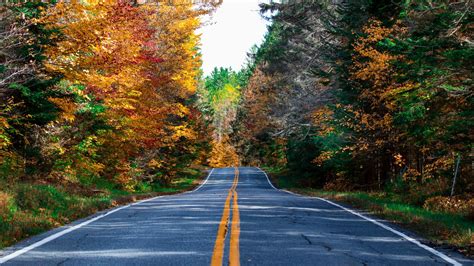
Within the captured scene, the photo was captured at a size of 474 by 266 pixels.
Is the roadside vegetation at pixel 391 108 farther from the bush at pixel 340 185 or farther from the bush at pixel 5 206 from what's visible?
the bush at pixel 5 206

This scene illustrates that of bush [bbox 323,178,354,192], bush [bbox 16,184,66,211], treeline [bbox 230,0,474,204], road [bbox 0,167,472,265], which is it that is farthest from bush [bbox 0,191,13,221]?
bush [bbox 323,178,354,192]

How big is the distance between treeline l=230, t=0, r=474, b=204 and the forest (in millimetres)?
64

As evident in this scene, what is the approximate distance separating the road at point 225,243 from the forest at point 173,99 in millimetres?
1207

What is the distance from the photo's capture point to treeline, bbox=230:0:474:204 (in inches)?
459

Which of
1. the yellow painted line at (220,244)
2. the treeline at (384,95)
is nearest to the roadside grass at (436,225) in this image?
the treeline at (384,95)

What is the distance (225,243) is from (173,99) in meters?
22.2

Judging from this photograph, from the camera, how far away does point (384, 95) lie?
1480 cm

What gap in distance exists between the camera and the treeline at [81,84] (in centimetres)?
1320

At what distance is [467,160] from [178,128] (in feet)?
57.5

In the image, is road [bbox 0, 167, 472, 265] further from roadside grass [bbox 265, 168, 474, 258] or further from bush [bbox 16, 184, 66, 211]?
bush [bbox 16, 184, 66, 211]

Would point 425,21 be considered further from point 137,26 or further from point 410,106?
point 137,26

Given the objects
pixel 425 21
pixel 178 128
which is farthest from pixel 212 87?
pixel 425 21

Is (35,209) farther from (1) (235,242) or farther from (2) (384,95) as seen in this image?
(2) (384,95)

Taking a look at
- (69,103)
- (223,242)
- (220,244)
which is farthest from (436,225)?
(69,103)
